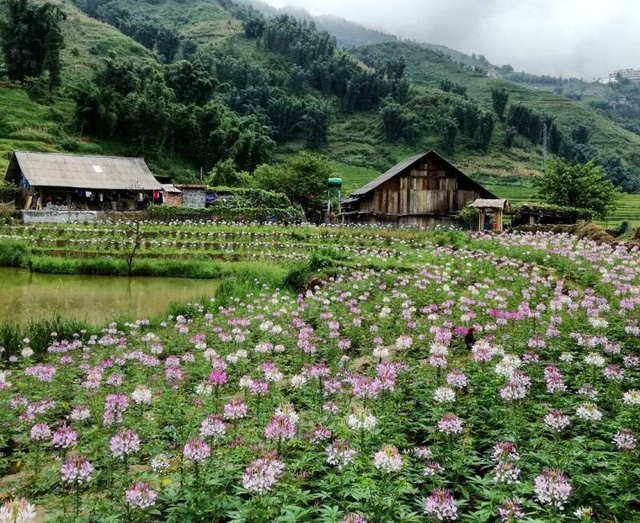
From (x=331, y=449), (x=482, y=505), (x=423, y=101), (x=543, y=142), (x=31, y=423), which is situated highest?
(x=423, y=101)

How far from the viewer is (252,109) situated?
12125 centimetres

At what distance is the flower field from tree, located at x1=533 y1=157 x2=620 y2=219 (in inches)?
1340

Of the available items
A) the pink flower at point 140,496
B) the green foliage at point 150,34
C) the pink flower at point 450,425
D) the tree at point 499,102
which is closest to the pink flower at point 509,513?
the pink flower at point 450,425

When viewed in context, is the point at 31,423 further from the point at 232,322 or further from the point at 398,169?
the point at 398,169

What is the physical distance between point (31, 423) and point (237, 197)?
45.8m

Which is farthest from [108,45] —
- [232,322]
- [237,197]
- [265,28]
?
[232,322]

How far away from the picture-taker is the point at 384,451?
4125 mm

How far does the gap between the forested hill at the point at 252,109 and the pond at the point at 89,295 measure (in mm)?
41202

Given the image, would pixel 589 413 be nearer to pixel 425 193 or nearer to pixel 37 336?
pixel 37 336

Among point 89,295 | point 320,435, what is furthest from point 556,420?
point 89,295

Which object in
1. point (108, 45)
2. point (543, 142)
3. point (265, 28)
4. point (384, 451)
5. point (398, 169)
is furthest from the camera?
point (265, 28)

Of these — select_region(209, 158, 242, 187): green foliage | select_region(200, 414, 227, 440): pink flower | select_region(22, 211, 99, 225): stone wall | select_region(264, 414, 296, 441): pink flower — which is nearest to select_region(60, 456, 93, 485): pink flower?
select_region(200, 414, 227, 440): pink flower

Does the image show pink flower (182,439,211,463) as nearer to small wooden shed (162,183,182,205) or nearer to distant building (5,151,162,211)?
distant building (5,151,162,211)

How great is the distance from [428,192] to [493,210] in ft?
28.1
